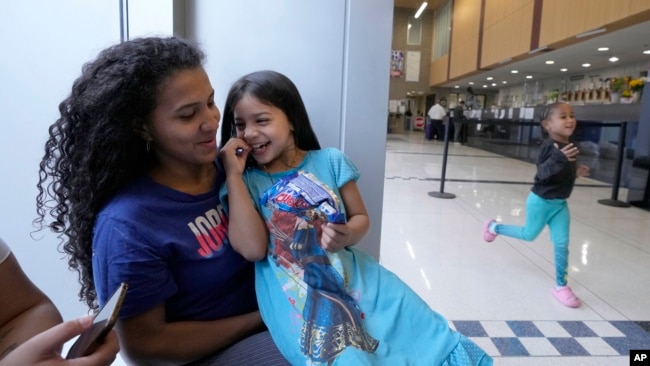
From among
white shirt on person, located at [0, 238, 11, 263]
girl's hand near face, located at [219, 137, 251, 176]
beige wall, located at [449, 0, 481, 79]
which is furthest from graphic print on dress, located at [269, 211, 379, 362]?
beige wall, located at [449, 0, 481, 79]

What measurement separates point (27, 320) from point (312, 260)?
57cm

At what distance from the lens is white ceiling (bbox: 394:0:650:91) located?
666 cm

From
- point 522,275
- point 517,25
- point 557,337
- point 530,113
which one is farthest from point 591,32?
point 557,337

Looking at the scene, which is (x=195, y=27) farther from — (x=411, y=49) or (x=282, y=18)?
(x=411, y=49)

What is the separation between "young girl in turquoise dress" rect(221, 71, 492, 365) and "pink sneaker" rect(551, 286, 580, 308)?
1660 mm

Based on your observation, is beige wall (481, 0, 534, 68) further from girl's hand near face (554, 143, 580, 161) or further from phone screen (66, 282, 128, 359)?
phone screen (66, 282, 128, 359)

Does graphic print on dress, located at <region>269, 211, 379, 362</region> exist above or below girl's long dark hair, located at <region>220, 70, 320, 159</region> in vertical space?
below

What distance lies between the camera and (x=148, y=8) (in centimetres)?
126

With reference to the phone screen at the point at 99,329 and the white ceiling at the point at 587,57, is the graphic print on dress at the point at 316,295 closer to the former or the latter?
the phone screen at the point at 99,329

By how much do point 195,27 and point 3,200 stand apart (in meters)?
0.95

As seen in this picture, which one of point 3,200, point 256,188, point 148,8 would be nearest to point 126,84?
point 256,188

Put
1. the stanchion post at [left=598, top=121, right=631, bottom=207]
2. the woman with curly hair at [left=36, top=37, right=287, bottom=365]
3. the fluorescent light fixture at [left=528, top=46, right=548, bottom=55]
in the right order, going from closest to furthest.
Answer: the woman with curly hair at [left=36, top=37, right=287, bottom=365], the stanchion post at [left=598, top=121, right=631, bottom=207], the fluorescent light fixture at [left=528, top=46, right=548, bottom=55]

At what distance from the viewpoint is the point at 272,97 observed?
1072mm

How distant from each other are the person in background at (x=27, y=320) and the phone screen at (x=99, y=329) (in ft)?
0.03
